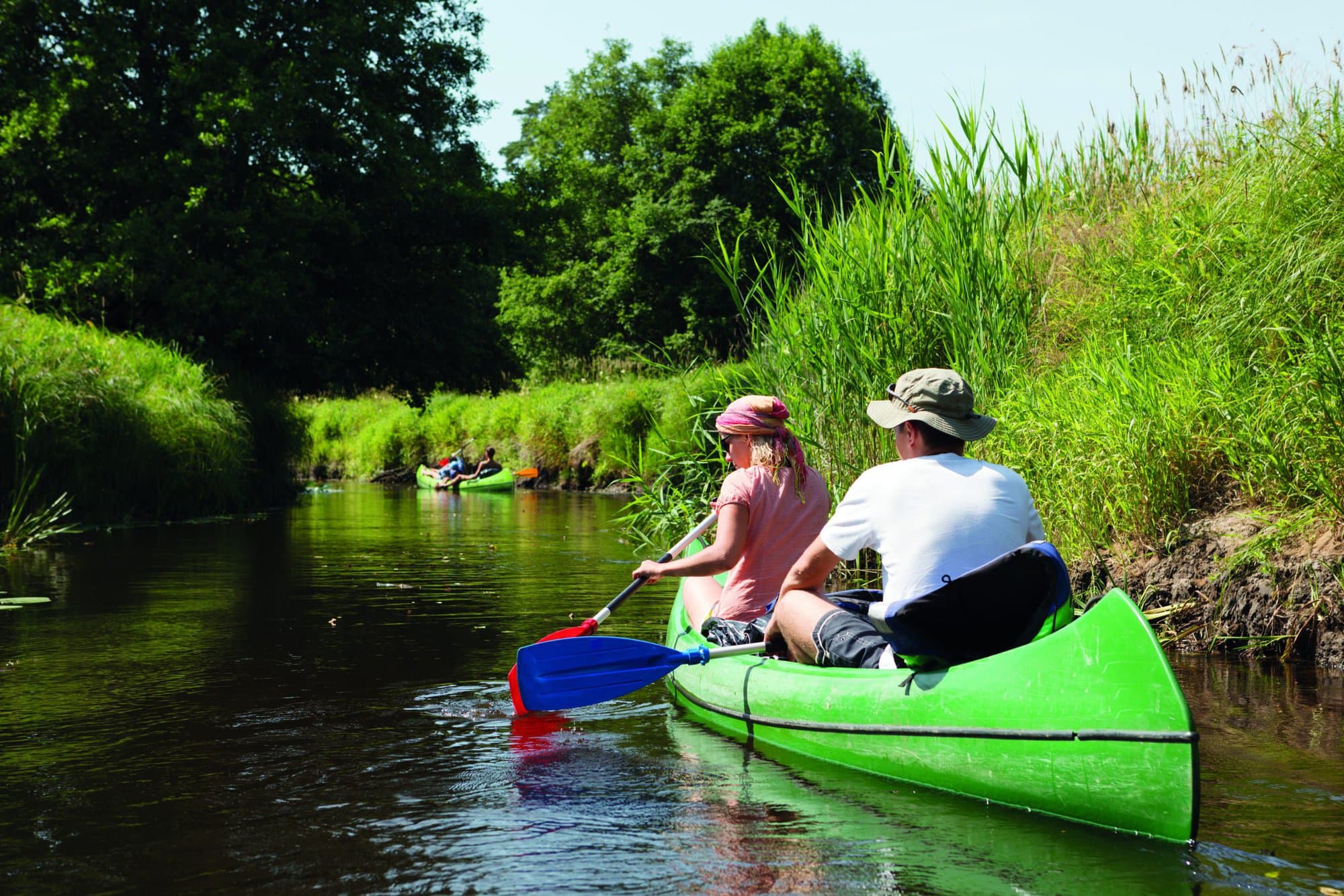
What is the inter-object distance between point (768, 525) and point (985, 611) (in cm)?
155

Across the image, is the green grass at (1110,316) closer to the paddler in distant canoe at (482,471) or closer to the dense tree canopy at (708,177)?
the paddler in distant canoe at (482,471)

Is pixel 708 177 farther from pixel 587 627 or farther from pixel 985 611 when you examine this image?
pixel 985 611

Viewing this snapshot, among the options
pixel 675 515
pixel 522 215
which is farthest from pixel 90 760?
pixel 522 215

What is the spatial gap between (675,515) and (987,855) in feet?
22.6

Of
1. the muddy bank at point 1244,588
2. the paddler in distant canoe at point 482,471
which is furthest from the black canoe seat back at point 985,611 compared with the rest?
the paddler in distant canoe at point 482,471

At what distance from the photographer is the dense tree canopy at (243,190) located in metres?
19.4

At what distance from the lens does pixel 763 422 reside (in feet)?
19.2

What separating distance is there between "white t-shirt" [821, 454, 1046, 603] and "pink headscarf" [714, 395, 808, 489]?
54.5 inches

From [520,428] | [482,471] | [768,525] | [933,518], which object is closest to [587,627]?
[768,525]

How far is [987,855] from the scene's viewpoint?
3871 mm

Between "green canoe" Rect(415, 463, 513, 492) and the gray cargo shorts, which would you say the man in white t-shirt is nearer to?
the gray cargo shorts

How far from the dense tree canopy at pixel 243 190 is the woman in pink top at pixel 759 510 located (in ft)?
49.7

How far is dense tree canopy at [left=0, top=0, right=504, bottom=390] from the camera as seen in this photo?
19359mm

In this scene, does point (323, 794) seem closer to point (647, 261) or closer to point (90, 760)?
point (90, 760)
